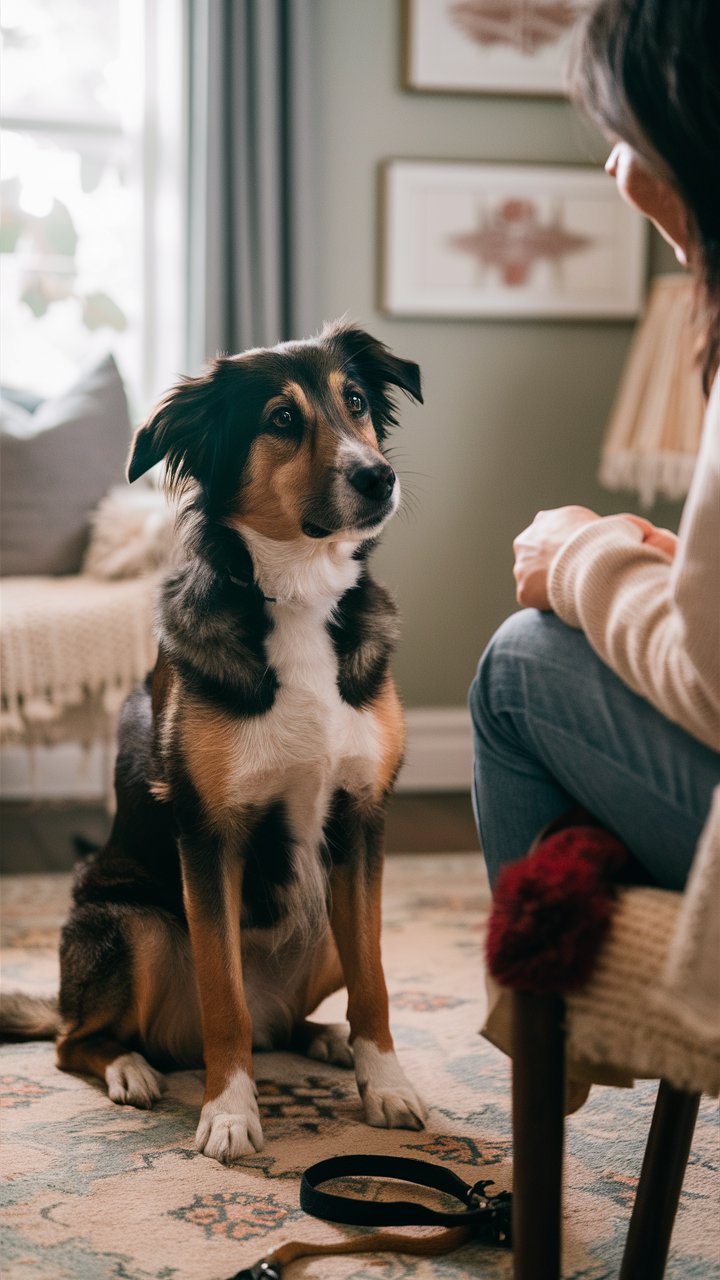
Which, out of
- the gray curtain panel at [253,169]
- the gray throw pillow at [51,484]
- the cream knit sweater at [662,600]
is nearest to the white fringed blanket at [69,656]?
the gray throw pillow at [51,484]

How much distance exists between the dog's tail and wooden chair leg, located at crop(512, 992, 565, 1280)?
1.09 metres

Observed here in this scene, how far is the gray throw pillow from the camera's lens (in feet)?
10.8

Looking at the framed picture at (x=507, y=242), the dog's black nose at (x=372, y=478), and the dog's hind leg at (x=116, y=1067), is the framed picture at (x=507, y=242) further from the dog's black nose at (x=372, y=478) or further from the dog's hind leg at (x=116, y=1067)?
the dog's hind leg at (x=116, y=1067)

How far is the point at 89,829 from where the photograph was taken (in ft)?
11.1

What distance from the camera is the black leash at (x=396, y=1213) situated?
Answer: 4.14ft

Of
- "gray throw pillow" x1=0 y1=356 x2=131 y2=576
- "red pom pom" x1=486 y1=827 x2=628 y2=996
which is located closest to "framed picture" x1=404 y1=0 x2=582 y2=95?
"gray throw pillow" x1=0 y1=356 x2=131 y2=576

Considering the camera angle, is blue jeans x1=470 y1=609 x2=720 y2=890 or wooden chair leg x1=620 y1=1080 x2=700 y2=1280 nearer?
blue jeans x1=470 y1=609 x2=720 y2=890

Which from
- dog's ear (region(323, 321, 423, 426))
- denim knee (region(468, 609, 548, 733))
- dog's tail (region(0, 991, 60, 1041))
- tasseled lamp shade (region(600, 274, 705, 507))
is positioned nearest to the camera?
denim knee (region(468, 609, 548, 733))

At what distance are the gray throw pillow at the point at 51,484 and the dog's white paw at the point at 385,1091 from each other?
6.43 ft

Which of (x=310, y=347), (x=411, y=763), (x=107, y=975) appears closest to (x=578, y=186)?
(x=411, y=763)

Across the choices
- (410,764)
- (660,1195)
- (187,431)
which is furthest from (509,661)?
(410,764)

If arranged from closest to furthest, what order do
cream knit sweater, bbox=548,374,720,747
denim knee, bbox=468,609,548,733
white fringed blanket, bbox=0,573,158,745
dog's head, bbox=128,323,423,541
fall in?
1. cream knit sweater, bbox=548,374,720,747
2. denim knee, bbox=468,609,548,733
3. dog's head, bbox=128,323,423,541
4. white fringed blanket, bbox=0,573,158,745

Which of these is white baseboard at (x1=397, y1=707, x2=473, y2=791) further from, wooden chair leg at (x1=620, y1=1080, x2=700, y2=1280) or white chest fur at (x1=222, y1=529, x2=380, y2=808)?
wooden chair leg at (x1=620, y1=1080, x2=700, y2=1280)

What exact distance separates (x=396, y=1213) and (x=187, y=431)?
96 centimetres
